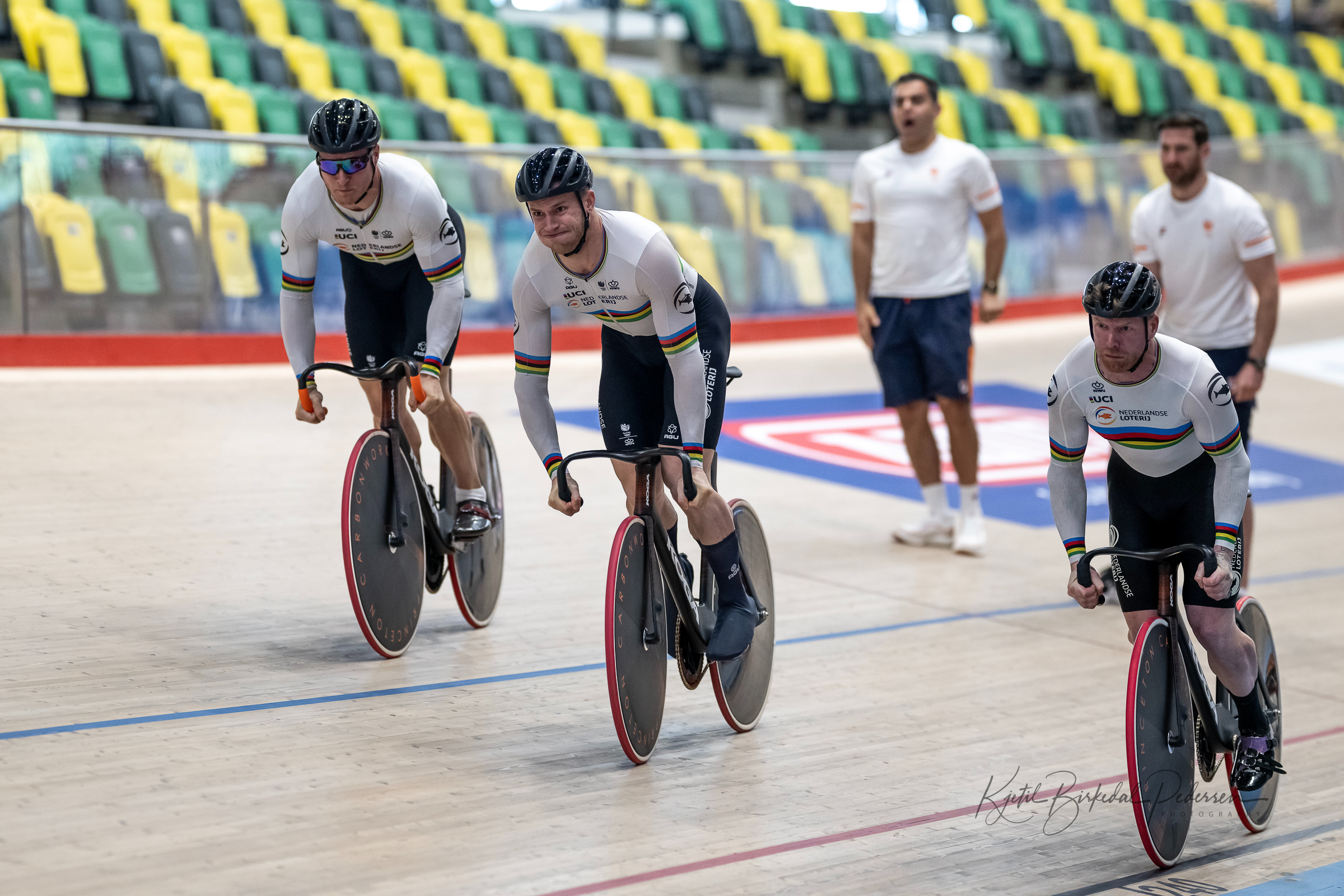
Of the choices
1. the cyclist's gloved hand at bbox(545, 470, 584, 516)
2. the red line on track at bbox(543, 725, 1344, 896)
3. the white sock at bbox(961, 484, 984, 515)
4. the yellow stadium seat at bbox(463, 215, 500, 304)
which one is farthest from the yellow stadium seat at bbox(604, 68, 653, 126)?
the red line on track at bbox(543, 725, 1344, 896)

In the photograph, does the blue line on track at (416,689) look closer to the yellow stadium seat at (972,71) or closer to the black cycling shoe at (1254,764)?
the black cycling shoe at (1254,764)

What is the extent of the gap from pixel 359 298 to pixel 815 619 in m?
1.90

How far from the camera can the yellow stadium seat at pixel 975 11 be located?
17703mm

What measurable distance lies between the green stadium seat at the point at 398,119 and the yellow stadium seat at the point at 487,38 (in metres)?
2.42

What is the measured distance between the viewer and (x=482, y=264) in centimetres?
967

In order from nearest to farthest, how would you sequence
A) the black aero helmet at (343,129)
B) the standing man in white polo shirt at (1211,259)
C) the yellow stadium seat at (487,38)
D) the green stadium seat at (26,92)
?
the black aero helmet at (343,129)
the standing man in white polo shirt at (1211,259)
the green stadium seat at (26,92)
the yellow stadium seat at (487,38)

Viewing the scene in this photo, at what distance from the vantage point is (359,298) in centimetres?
449

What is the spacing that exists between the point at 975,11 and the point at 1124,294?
15.6 m

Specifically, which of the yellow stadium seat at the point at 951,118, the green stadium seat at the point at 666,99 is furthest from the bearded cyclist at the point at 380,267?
the yellow stadium seat at the point at 951,118

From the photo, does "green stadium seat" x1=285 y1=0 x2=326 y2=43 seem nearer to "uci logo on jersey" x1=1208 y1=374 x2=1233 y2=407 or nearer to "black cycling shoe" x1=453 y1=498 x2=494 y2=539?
"black cycling shoe" x1=453 y1=498 x2=494 y2=539

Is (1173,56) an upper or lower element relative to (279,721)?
upper

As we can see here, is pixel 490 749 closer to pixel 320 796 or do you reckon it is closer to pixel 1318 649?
pixel 320 796

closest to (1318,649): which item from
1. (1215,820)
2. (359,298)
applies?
(1215,820)

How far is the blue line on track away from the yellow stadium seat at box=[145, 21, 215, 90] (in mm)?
7988
